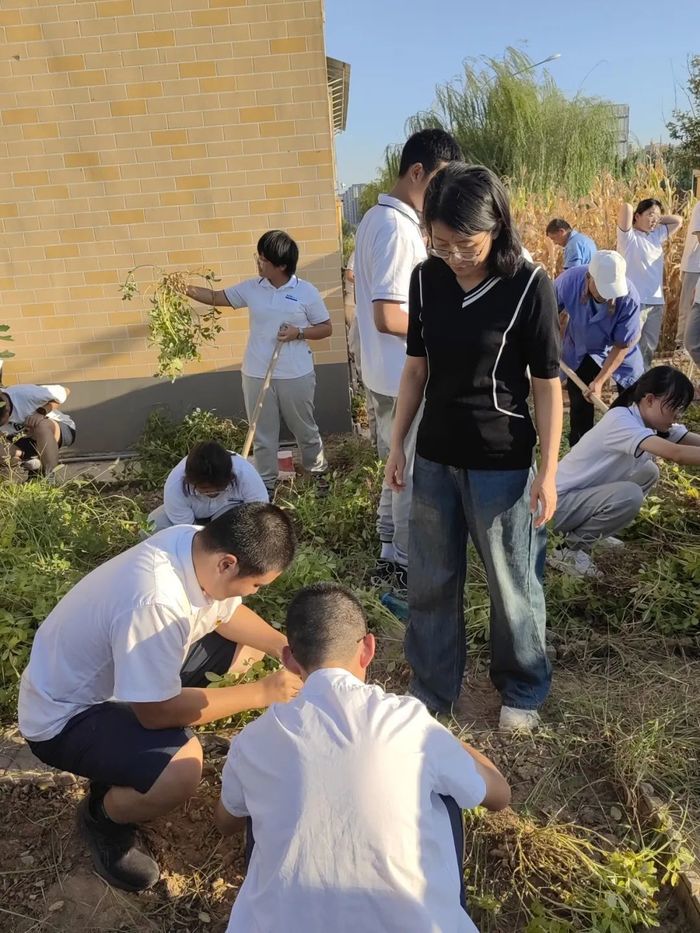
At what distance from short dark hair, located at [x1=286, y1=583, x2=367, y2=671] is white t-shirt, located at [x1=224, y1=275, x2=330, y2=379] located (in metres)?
3.13

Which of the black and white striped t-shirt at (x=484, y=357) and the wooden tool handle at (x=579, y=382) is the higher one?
the black and white striped t-shirt at (x=484, y=357)

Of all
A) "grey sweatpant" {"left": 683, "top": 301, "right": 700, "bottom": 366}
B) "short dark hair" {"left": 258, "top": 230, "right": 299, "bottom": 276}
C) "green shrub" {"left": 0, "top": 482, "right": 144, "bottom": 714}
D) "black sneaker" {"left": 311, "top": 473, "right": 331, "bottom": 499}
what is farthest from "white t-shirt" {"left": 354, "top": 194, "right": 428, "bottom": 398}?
"grey sweatpant" {"left": 683, "top": 301, "right": 700, "bottom": 366}

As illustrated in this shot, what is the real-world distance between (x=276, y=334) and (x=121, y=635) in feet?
10.1

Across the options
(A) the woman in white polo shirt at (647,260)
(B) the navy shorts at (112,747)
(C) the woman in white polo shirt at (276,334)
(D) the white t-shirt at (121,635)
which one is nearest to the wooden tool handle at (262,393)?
(C) the woman in white polo shirt at (276,334)

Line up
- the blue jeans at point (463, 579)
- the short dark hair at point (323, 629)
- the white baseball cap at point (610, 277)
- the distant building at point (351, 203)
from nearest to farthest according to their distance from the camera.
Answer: the short dark hair at point (323, 629) < the blue jeans at point (463, 579) < the white baseball cap at point (610, 277) < the distant building at point (351, 203)

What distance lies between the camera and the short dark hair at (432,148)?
289 cm

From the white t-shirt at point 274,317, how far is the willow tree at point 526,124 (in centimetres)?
1580

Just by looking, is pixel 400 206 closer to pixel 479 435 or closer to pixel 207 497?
pixel 479 435

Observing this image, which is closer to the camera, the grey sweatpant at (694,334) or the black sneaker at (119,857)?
the black sneaker at (119,857)

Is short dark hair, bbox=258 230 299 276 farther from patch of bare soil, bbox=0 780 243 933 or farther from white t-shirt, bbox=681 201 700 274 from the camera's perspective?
white t-shirt, bbox=681 201 700 274

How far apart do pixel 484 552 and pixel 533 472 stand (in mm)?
306

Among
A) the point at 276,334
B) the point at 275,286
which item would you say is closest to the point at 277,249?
the point at 275,286

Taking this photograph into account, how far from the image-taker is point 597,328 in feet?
15.9

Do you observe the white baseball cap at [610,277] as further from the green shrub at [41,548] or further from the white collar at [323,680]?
the white collar at [323,680]
